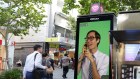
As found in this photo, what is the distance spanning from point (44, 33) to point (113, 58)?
1379 inches

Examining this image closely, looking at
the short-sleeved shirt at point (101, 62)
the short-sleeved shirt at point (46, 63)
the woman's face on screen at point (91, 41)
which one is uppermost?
the woman's face on screen at point (91, 41)

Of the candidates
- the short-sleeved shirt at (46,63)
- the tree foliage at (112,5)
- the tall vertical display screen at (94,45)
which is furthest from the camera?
the short-sleeved shirt at (46,63)

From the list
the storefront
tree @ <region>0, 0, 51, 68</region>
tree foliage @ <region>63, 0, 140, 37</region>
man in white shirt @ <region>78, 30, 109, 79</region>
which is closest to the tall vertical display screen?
man in white shirt @ <region>78, 30, 109, 79</region>

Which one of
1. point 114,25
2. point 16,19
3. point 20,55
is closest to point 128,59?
point 114,25

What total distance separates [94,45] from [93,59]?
0.22 m

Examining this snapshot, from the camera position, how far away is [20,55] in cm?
4088

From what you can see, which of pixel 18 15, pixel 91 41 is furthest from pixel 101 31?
pixel 18 15

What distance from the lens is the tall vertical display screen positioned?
478 cm

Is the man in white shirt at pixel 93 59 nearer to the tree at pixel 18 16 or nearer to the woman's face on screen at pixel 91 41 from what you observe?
the woman's face on screen at pixel 91 41

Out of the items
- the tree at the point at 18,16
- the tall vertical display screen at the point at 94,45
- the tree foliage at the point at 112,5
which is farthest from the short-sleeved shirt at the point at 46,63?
the tree at the point at 18,16

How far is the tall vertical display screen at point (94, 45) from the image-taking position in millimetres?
4777

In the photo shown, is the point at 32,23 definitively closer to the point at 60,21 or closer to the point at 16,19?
the point at 16,19

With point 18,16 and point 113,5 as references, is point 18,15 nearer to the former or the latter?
point 18,16

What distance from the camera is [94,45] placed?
16.0ft
